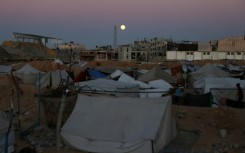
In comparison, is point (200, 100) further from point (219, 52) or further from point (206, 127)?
point (219, 52)

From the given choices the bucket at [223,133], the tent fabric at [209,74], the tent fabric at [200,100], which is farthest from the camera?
the tent fabric at [209,74]

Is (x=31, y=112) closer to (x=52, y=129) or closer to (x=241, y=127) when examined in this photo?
(x=52, y=129)

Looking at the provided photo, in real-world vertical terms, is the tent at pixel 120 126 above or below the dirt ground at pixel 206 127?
above

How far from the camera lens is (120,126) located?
1062 cm

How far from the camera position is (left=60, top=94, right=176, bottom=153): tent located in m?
10.1

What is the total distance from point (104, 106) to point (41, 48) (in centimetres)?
7401

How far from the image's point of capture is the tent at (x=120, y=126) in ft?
33.0

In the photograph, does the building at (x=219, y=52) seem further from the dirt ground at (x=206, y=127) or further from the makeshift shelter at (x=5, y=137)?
the makeshift shelter at (x=5, y=137)

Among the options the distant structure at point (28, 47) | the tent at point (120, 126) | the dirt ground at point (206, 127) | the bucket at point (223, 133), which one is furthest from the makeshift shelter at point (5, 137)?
the distant structure at point (28, 47)

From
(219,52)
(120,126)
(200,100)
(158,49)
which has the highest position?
(158,49)

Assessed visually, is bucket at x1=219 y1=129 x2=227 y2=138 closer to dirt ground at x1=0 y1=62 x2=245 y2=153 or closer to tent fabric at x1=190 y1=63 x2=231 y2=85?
dirt ground at x1=0 y1=62 x2=245 y2=153

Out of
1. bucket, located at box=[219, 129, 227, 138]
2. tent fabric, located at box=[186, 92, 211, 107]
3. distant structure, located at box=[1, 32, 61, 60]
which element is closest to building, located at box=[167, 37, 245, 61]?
distant structure, located at box=[1, 32, 61, 60]

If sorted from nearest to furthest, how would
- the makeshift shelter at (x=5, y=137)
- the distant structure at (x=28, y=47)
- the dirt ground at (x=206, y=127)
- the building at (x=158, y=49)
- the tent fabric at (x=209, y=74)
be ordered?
the makeshift shelter at (x=5, y=137)
the dirt ground at (x=206, y=127)
the tent fabric at (x=209, y=74)
the distant structure at (x=28, y=47)
the building at (x=158, y=49)

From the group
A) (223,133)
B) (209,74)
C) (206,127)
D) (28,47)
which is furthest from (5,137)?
(28,47)
